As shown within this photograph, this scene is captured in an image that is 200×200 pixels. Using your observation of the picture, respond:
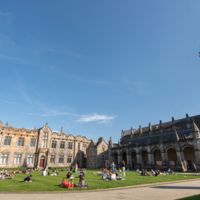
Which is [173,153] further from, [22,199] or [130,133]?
[22,199]

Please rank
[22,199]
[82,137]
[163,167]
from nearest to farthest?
1. [22,199]
2. [163,167]
3. [82,137]

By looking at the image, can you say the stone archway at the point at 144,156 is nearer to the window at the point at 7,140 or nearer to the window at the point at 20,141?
the window at the point at 20,141

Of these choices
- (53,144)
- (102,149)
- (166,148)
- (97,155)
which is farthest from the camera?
(102,149)

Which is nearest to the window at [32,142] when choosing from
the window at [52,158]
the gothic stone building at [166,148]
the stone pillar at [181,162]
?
the window at [52,158]

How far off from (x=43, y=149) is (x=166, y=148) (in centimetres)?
3373

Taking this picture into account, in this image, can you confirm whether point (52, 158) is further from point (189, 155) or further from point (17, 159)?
point (189, 155)

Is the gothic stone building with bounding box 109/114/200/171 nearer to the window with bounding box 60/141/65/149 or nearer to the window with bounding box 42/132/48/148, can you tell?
→ the window with bounding box 60/141/65/149

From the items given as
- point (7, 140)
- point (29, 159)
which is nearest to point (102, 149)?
point (29, 159)

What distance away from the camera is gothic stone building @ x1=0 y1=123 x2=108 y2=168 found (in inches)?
1837

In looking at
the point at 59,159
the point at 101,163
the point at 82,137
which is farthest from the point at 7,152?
the point at 101,163

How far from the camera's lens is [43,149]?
50.2 meters

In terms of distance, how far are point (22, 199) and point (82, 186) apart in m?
5.90

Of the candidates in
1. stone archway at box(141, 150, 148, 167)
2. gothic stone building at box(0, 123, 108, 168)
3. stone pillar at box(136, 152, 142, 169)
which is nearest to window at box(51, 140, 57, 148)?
gothic stone building at box(0, 123, 108, 168)

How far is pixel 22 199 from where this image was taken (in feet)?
33.5
